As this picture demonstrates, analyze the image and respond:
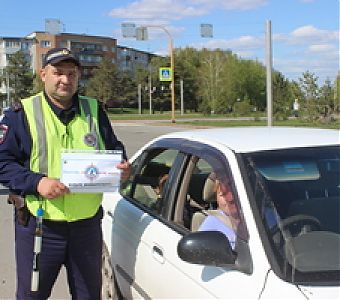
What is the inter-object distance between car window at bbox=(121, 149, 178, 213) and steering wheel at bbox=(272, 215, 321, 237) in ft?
3.92

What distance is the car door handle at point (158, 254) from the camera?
299 centimetres

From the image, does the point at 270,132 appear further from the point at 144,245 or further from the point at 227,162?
the point at 144,245

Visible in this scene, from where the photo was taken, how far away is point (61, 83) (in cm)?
316

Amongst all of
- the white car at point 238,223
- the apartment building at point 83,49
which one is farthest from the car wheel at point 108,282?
the apartment building at point 83,49

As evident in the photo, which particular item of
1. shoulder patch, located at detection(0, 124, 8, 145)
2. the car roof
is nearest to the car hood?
the car roof

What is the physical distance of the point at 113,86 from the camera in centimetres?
9431

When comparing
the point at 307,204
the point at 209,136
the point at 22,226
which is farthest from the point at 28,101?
the point at 307,204

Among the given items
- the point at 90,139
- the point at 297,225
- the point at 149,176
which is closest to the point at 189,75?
the point at 149,176

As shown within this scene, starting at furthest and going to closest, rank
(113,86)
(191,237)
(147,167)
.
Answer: (113,86)
(147,167)
(191,237)

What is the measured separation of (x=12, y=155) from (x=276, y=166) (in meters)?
1.43

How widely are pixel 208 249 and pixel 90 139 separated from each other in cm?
111

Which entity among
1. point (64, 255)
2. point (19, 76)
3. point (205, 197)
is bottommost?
point (64, 255)

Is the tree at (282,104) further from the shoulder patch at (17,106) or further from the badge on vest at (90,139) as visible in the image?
the shoulder patch at (17,106)

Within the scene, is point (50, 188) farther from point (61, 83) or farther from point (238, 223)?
Result: point (238, 223)
